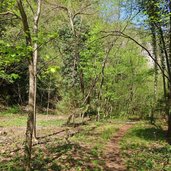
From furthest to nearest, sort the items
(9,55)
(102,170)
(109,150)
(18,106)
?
(18,106) → (109,150) → (102,170) → (9,55)

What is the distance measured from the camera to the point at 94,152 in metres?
10.9

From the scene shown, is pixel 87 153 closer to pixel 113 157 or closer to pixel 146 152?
pixel 113 157

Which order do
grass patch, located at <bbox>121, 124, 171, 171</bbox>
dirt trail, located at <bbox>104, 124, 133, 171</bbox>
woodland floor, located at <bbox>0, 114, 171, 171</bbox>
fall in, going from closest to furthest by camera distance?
woodland floor, located at <bbox>0, 114, 171, 171</bbox> → dirt trail, located at <bbox>104, 124, 133, 171</bbox> → grass patch, located at <bbox>121, 124, 171, 171</bbox>

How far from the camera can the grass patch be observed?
9.57 meters

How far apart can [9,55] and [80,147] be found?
23.9 ft

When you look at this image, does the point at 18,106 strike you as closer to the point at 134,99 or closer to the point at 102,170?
the point at 134,99

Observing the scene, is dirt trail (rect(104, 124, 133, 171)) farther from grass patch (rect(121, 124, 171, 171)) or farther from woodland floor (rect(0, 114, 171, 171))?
grass patch (rect(121, 124, 171, 171))

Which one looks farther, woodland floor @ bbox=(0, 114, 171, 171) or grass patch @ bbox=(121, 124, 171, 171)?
grass patch @ bbox=(121, 124, 171, 171)

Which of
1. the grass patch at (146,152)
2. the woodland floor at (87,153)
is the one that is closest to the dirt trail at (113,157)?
the woodland floor at (87,153)

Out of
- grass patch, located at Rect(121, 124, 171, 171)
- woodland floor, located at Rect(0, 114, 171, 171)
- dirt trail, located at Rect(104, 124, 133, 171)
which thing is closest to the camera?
woodland floor, located at Rect(0, 114, 171, 171)

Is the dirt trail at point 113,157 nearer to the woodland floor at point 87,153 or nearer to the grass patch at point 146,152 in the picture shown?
the woodland floor at point 87,153

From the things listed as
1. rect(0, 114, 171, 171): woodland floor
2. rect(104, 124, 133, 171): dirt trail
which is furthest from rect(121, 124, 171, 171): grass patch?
rect(104, 124, 133, 171): dirt trail

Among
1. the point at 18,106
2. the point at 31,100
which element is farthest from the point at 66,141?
the point at 18,106

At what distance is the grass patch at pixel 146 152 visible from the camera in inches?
377
